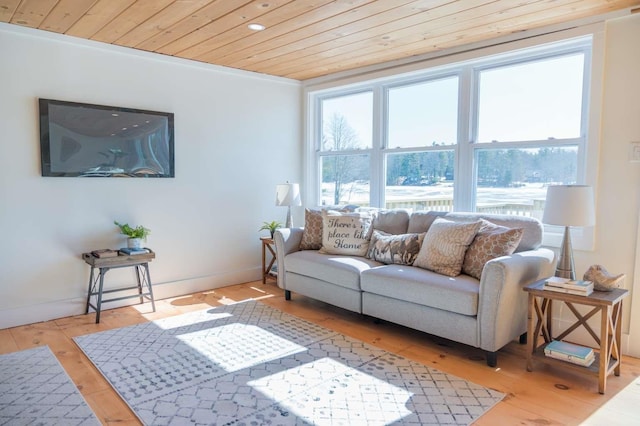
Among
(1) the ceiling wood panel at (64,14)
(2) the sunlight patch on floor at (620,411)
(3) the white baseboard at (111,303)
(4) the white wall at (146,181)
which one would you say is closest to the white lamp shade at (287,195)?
(4) the white wall at (146,181)

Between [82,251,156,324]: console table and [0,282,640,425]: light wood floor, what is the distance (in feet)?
0.39

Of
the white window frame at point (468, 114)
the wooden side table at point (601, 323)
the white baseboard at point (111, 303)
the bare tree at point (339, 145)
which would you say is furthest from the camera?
the bare tree at point (339, 145)

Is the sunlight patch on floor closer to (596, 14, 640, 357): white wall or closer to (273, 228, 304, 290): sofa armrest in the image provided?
(596, 14, 640, 357): white wall

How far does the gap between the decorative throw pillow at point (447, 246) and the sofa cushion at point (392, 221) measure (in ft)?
1.84

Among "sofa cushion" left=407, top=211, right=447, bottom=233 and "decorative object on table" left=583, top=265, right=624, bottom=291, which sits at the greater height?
"sofa cushion" left=407, top=211, right=447, bottom=233

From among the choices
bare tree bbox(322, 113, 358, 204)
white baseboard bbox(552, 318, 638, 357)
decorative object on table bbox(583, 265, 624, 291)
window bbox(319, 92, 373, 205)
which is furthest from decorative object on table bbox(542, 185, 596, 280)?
bare tree bbox(322, 113, 358, 204)

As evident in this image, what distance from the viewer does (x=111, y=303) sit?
155 inches

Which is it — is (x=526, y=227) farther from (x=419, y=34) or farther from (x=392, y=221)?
(x=419, y=34)

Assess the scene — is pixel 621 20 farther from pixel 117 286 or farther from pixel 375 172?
pixel 117 286

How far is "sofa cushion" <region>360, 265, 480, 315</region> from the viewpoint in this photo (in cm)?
280

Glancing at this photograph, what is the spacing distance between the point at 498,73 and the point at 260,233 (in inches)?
116

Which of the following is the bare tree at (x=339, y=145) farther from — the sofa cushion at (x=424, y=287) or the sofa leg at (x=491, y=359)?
the sofa leg at (x=491, y=359)

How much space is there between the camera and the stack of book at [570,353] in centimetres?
256

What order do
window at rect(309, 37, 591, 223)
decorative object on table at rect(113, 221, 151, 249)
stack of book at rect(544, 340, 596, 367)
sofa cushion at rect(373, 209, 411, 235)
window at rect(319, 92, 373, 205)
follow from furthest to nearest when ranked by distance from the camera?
window at rect(319, 92, 373, 205) < sofa cushion at rect(373, 209, 411, 235) < decorative object on table at rect(113, 221, 151, 249) < window at rect(309, 37, 591, 223) < stack of book at rect(544, 340, 596, 367)
